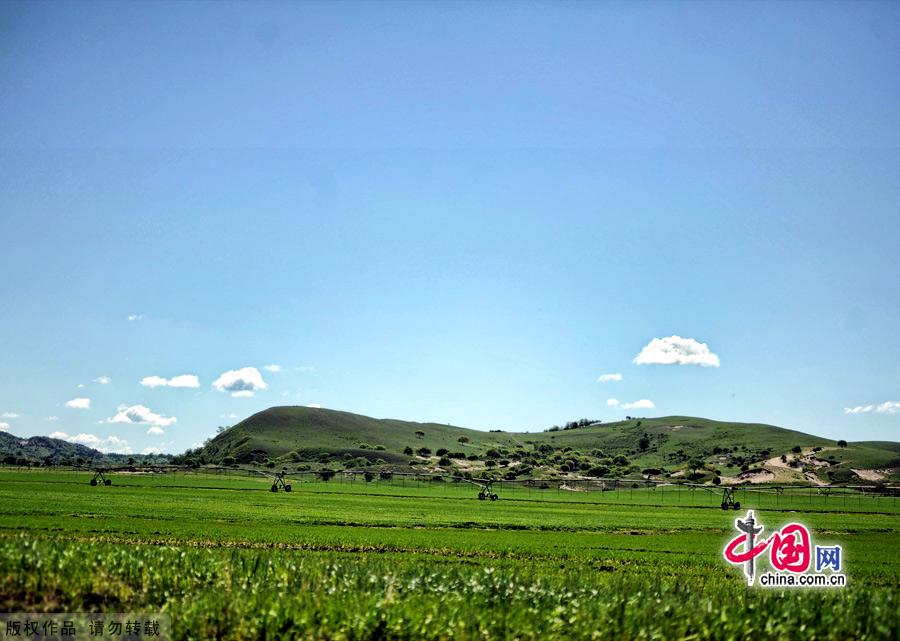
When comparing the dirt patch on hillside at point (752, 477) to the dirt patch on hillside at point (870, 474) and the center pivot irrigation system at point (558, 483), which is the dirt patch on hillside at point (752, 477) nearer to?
the dirt patch on hillside at point (870, 474)

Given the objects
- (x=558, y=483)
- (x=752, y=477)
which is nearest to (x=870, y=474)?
(x=752, y=477)

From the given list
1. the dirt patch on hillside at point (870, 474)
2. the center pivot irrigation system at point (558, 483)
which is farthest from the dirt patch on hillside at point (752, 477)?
the center pivot irrigation system at point (558, 483)

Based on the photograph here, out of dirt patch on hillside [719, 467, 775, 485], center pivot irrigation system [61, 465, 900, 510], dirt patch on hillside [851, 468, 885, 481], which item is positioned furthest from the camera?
dirt patch on hillside [851, 468, 885, 481]

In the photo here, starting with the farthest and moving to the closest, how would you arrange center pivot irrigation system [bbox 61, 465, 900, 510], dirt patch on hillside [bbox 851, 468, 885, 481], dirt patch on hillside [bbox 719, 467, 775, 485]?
1. dirt patch on hillside [bbox 851, 468, 885, 481]
2. dirt patch on hillside [bbox 719, 467, 775, 485]
3. center pivot irrigation system [bbox 61, 465, 900, 510]

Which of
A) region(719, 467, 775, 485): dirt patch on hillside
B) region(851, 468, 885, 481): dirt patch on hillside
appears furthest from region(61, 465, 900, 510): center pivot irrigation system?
region(851, 468, 885, 481): dirt patch on hillside

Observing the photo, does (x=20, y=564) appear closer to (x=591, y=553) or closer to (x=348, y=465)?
(x=591, y=553)

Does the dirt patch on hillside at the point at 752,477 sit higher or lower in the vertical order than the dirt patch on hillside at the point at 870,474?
lower

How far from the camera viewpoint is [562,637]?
1698cm

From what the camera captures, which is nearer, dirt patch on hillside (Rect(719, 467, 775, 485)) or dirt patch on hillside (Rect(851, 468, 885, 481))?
dirt patch on hillside (Rect(719, 467, 775, 485))

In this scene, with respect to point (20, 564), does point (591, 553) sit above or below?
below

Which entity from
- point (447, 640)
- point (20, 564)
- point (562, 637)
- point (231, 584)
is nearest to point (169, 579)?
point (231, 584)

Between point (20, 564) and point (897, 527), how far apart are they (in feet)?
252

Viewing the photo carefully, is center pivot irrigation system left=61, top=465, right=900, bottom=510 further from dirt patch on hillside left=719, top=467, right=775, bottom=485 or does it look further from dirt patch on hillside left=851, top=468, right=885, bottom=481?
dirt patch on hillside left=851, top=468, right=885, bottom=481

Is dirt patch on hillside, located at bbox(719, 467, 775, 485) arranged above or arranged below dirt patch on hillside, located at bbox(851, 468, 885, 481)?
below
